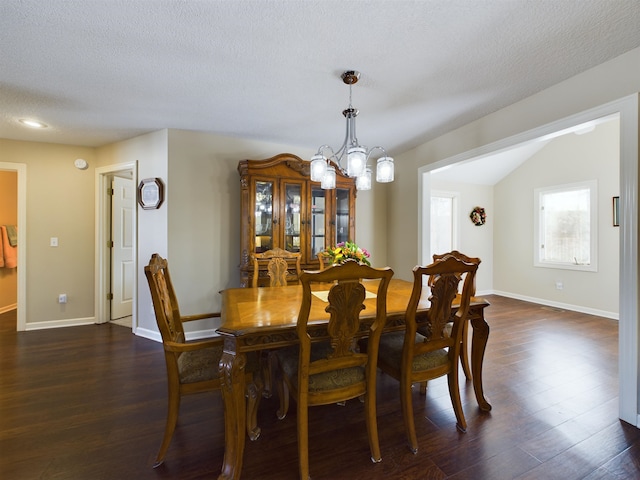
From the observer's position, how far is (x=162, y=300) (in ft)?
5.39

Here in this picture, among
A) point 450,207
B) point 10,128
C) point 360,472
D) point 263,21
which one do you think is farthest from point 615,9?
point 10,128

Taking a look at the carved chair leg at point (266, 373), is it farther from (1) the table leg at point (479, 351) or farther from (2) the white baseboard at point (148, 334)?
(2) the white baseboard at point (148, 334)

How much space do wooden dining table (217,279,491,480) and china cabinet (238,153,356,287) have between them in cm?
138

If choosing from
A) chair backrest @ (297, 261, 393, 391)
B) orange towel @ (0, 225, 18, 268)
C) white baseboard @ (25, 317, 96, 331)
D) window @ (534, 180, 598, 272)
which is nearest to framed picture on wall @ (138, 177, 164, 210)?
white baseboard @ (25, 317, 96, 331)

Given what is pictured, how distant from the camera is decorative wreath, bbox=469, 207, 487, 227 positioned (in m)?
5.85

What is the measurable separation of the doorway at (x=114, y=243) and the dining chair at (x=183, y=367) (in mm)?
2696

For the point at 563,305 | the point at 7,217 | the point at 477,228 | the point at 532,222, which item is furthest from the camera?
the point at 477,228

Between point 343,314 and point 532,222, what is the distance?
18.1ft

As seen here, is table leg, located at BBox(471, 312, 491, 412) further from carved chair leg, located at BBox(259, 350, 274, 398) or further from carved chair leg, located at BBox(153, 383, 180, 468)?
carved chair leg, located at BBox(153, 383, 180, 468)

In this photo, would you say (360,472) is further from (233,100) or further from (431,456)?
(233,100)

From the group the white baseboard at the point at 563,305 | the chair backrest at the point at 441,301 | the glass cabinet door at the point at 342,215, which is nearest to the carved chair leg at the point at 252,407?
the chair backrest at the point at 441,301

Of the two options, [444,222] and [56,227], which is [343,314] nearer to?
[56,227]

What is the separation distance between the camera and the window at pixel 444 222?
5727mm

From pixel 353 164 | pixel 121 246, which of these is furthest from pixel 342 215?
pixel 121 246
